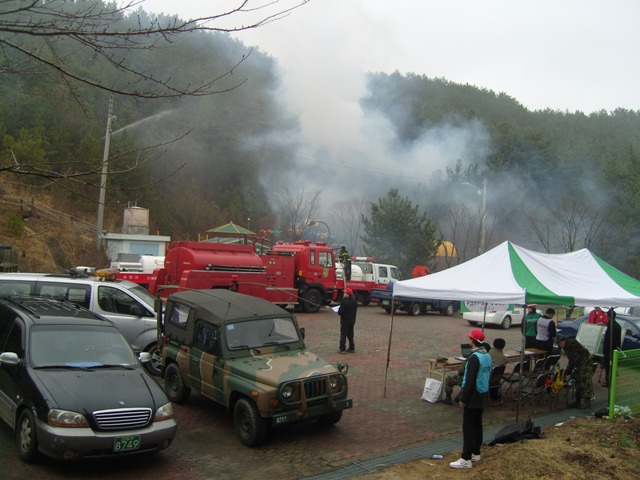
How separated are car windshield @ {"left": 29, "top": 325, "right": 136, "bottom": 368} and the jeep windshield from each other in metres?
1.35

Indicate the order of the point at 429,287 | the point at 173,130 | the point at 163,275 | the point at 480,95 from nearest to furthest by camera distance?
the point at 429,287, the point at 163,275, the point at 173,130, the point at 480,95

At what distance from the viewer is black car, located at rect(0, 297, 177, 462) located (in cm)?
543

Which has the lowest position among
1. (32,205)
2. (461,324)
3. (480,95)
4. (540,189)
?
(461,324)

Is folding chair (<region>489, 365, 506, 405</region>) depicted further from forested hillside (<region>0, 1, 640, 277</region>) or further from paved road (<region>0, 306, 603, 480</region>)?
forested hillside (<region>0, 1, 640, 277</region>)

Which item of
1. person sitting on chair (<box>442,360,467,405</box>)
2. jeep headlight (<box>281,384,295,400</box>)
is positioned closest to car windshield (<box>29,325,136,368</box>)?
jeep headlight (<box>281,384,295,400</box>)

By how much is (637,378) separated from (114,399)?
7.61 meters

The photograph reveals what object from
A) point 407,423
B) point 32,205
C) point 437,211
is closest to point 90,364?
point 407,423

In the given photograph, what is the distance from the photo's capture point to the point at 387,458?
656 centimetres

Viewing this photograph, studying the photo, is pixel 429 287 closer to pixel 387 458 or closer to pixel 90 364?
pixel 387 458

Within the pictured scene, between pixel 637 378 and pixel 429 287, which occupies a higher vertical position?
→ pixel 429 287

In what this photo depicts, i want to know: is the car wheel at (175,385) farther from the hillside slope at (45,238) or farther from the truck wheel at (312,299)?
the hillside slope at (45,238)

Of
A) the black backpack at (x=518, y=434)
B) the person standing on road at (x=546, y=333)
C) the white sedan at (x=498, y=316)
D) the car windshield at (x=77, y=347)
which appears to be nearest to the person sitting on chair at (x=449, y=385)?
the black backpack at (x=518, y=434)

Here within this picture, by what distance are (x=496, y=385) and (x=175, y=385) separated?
5280 millimetres

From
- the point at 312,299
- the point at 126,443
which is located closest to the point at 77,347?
the point at 126,443
